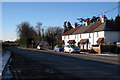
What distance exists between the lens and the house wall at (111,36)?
45938mm

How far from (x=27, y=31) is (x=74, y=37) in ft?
155

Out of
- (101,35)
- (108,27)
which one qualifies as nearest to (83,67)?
(101,35)

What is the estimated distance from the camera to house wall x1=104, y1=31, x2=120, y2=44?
45938mm

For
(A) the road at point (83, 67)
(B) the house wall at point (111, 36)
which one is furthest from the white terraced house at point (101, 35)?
(A) the road at point (83, 67)

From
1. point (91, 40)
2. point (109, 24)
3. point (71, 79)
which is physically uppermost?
point (109, 24)

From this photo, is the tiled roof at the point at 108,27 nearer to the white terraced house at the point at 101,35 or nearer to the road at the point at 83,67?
the white terraced house at the point at 101,35

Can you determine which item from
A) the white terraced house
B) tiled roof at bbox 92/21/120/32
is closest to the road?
the white terraced house

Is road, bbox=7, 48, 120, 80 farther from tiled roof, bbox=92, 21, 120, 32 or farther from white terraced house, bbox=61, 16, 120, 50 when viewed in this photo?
tiled roof, bbox=92, 21, 120, 32

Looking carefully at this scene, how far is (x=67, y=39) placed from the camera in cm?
6594

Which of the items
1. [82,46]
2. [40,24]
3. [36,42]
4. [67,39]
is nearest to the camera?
[82,46]

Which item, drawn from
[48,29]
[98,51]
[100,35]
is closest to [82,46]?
[100,35]

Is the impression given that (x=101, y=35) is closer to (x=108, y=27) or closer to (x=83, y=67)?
(x=108, y=27)

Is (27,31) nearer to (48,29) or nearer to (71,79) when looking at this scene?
(48,29)

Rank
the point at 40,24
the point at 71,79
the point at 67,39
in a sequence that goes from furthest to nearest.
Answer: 1. the point at 40,24
2. the point at 67,39
3. the point at 71,79
